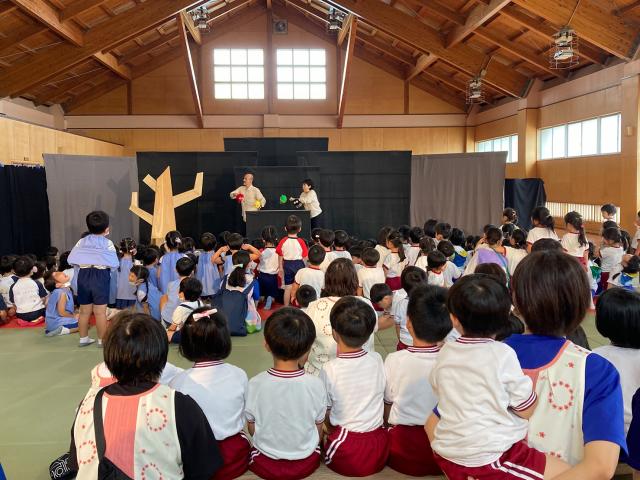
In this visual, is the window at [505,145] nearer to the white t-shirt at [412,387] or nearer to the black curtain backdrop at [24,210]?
the black curtain backdrop at [24,210]

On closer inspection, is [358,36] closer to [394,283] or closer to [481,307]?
[394,283]

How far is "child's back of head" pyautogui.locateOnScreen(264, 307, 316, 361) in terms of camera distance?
6.65ft

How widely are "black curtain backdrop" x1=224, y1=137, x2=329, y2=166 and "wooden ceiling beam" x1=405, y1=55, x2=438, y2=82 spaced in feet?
12.8

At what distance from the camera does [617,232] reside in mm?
5590

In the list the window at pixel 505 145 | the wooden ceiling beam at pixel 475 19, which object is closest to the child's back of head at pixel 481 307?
the wooden ceiling beam at pixel 475 19

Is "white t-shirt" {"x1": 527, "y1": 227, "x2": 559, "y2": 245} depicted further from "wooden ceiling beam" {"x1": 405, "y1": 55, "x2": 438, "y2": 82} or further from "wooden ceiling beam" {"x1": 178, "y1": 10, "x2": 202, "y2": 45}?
"wooden ceiling beam" {"x1": 178, "y1": 10, "x2": 202, "y2": 45}

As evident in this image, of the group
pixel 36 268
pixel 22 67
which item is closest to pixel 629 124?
pixel 36 268

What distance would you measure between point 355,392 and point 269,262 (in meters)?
3.82

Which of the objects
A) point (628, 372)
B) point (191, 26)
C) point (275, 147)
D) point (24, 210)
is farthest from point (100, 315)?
point (191, 26)

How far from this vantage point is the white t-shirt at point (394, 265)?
5145mm

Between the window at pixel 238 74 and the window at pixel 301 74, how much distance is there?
2.01 ft

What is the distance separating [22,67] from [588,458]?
13274mm

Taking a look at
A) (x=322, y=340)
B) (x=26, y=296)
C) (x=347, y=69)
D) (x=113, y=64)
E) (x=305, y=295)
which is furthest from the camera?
(x=113, y=64)

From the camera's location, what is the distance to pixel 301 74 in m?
16.7
